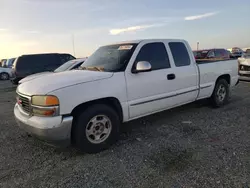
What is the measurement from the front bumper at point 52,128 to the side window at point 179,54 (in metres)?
2.66

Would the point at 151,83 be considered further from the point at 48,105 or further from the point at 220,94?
the point at 220,94

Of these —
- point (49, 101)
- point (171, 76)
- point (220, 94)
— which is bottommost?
point (220, 94)

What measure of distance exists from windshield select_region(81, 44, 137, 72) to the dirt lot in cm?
136

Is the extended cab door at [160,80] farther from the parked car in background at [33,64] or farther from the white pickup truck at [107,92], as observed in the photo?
the parked car in background at [33,64]

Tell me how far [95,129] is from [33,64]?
10404mm

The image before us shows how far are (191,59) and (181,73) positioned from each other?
2.00 feet

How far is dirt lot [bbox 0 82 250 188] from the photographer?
2889 millimetres

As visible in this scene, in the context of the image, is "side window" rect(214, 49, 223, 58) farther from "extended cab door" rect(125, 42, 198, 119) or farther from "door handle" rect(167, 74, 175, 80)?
"door handle" rect(167, 74, 175, 80)

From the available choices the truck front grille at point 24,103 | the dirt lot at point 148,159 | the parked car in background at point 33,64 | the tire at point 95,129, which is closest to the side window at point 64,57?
the parked car in background at point 33,64

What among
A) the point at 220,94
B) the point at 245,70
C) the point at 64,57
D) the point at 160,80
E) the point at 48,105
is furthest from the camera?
the point at 64,57

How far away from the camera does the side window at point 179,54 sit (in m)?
4.87

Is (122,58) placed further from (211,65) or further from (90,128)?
(211,65)

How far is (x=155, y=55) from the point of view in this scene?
454cm

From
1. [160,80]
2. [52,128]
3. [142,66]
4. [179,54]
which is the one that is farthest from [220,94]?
[52,128]
